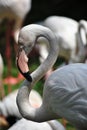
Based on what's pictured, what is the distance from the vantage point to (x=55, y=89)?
323 cm

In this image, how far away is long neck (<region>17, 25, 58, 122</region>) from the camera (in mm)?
3361

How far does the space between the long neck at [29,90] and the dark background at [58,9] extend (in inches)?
250

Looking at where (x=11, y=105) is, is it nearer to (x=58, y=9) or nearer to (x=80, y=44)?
(x=80, y=44)

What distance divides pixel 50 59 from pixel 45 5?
6884mm

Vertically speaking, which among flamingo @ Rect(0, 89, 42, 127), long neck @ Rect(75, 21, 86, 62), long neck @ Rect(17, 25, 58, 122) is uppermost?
long neck @ Rect(17, 25, 58, 122)

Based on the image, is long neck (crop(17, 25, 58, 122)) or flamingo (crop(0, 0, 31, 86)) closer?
long neck (crop(17, 25, 58, 122))

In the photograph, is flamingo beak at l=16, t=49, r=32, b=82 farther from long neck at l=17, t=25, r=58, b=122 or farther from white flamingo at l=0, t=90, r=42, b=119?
white flamingo at l=0, t=90, r=42, b=119

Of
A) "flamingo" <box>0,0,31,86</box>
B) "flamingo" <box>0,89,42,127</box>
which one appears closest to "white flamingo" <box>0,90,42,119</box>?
"flamingo" <box>0,89,42,127</box>

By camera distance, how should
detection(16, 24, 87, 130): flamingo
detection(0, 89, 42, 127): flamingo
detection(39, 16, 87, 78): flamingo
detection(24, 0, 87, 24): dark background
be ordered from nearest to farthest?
detection(16, 24, 87, 130): flamingo
detection(0, 89, 42, 127): flamingo
detection(39, 16, 87, 78): flamingo
detection(24, 0, 87, 24): dark background

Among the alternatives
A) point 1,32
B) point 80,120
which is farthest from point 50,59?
point 1,32

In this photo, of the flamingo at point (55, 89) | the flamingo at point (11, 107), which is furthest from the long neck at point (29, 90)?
the flamingo at point (11, 107)

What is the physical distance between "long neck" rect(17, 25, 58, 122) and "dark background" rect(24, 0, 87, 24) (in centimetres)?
634

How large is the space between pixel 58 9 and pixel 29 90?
22.1ft

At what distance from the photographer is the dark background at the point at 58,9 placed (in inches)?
389
